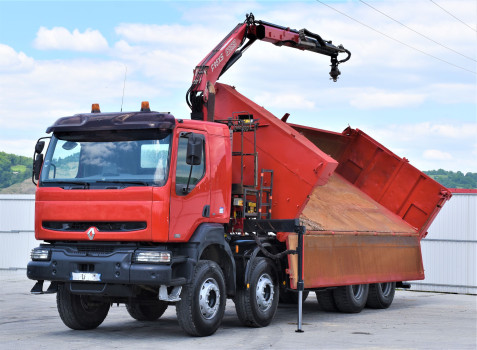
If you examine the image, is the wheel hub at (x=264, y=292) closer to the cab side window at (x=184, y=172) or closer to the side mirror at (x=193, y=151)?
the cab side window at (x=184, y=172)

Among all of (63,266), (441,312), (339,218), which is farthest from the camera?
(441,312)

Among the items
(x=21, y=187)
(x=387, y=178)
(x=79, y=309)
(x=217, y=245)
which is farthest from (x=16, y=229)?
(x=21, y=187)

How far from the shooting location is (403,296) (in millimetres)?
21453

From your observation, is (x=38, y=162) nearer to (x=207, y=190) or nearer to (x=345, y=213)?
(x=207, y=190)

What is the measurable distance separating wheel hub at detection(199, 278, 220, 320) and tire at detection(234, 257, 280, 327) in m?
0.88

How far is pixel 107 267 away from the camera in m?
10.7

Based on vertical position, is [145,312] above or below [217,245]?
below

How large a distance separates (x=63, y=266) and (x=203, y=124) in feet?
9.59

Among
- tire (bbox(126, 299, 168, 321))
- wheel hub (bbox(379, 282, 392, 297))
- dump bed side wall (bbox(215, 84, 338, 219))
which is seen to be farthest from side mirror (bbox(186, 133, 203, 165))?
wheel hub (bbox(379, 282, 392, 297))

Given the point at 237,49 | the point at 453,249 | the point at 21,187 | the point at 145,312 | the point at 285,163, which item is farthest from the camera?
the point at 21,187

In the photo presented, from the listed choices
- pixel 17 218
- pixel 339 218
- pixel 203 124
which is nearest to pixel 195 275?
pixel 203 124

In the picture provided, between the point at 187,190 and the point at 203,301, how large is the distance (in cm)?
162

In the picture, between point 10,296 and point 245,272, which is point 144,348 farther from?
point 10,296

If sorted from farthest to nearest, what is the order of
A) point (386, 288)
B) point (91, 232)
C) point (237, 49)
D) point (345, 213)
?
1. point (386, 288)
2. point (345, 213)
3. point (237, 49)
4. point (91, 232)
